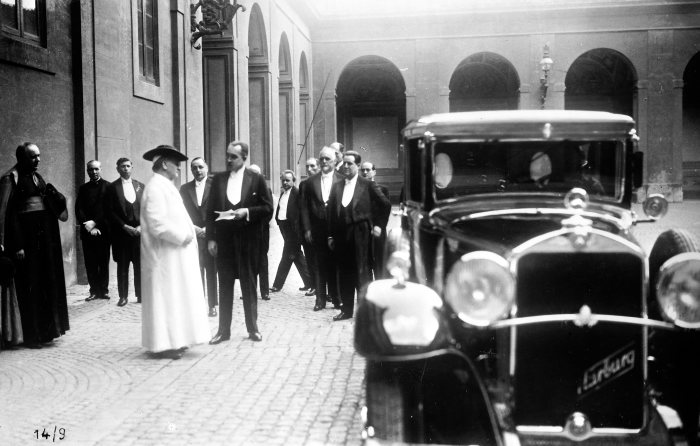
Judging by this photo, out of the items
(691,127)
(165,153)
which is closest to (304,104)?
(691,127)

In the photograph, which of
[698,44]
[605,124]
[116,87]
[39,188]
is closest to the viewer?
[605,124]

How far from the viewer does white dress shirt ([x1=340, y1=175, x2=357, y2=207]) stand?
823 centimetres

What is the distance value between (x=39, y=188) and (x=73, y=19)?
4.52m

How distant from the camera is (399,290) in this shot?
3.22 meters

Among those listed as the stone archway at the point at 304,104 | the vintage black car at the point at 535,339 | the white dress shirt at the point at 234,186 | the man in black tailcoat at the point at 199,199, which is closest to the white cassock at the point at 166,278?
the white dress shirt at the point at 234,186

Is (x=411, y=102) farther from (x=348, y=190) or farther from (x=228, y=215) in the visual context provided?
(x=228, y=215)

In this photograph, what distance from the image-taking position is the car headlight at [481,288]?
3.07 meters

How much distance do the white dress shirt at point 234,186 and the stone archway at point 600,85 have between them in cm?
2518

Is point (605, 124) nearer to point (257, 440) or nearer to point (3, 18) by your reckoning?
point (257, 440)

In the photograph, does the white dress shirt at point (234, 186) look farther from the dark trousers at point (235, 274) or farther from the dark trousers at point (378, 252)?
the dark trousers at point (378, 252)

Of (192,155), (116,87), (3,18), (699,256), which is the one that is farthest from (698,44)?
(699,256)

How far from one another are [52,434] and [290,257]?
5.93 meters

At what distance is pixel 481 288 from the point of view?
3.11 m

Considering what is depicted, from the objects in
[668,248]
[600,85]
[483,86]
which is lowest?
[668,248]
